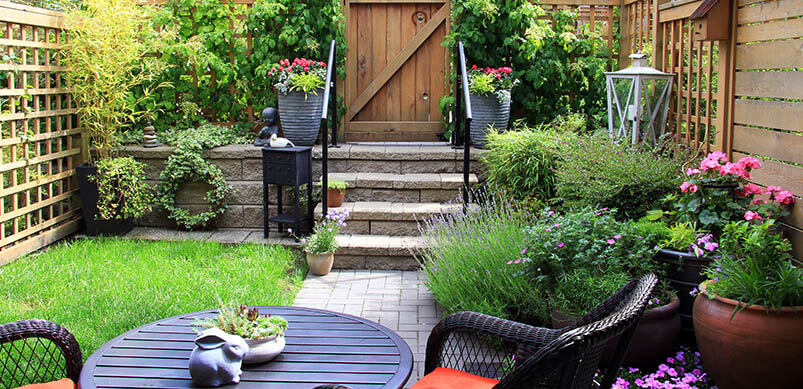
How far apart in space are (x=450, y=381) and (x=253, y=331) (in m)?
0.72

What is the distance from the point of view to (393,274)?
5.54 meters

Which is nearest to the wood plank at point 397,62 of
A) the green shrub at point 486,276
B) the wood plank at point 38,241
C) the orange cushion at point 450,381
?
the wood plank at point 38,241

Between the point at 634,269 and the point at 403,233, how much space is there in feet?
7.81

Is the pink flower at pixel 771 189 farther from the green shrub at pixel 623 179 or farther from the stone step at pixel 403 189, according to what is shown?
the stone step at pixel 403 189

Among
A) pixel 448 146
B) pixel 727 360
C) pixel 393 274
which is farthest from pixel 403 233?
pixel 727 360

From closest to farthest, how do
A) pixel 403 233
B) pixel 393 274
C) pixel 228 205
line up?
pixel 393 274
pixel 403 233
pixel 228 205

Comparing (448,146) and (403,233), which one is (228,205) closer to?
(403,233)

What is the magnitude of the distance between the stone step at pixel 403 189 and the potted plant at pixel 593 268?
2275mm

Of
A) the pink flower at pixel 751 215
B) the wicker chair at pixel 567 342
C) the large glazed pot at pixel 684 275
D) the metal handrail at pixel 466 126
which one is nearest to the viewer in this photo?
the wicker chair at pixel 567 342

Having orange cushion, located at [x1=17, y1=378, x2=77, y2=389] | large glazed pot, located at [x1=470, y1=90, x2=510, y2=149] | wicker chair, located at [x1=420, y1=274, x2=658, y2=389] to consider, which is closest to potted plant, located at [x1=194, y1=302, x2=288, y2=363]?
orange cushion, located at [x1=17, y1=378, x2=77, y2=389]

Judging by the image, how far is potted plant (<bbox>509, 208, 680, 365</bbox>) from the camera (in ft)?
12.0

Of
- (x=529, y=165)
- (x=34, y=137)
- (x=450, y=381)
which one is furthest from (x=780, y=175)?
(x=34, y=137)

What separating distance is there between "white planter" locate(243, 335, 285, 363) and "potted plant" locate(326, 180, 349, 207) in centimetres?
340

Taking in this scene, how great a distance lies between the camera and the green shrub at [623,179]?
182 inches
